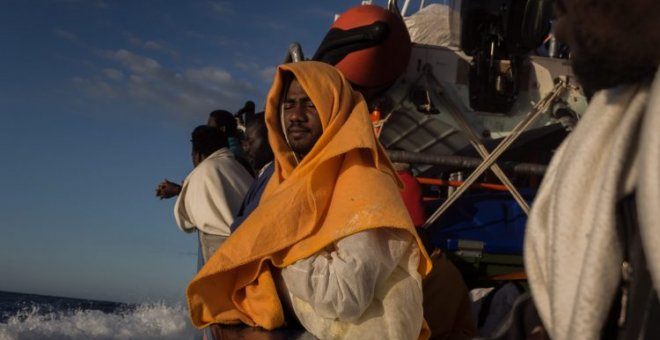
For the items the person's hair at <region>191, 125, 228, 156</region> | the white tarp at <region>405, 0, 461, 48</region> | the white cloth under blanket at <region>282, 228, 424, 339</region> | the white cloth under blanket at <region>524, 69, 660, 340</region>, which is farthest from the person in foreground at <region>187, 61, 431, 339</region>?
the white tarp at <region>405, 0, 461, 48</region>

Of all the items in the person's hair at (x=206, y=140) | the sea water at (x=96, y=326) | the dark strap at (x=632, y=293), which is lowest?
the sea water at (x=96, y=326)

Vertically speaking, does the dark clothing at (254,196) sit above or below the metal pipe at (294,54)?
below

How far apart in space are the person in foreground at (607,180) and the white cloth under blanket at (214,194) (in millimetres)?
2701

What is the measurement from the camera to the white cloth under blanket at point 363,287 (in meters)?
2.20

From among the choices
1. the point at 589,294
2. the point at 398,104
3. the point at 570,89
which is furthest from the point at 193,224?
the point at 589,294

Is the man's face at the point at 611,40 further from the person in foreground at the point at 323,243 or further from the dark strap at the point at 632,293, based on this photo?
the person in foreground at the point at 323,243

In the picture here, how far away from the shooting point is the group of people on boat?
3.17 feet

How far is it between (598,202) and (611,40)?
0.21 m

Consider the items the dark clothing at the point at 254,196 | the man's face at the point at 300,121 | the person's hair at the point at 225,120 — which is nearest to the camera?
the man's face at the point at 300,121

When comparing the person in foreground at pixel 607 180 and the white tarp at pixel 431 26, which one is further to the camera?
the white tarp at pixel 431 26

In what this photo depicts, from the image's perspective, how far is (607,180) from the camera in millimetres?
961

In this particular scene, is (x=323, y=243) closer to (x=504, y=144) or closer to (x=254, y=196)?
(x=254, y=196)

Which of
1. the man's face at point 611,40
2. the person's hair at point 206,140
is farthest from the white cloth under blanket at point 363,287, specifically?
the person's hair at point 206,140


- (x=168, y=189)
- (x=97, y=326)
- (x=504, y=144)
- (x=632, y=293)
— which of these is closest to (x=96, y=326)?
(x=97, y=326)
